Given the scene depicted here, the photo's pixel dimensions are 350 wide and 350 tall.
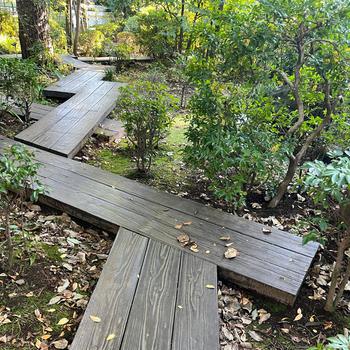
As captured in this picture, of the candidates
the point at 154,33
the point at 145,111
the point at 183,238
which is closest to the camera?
the point at 183,238

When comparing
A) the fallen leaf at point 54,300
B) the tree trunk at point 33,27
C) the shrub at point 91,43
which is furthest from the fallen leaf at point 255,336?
the shrub at point 91,43

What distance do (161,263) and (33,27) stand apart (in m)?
5.19

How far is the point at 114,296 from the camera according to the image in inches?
81.4

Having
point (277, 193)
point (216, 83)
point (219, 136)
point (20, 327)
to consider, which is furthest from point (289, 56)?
point (20, 327)

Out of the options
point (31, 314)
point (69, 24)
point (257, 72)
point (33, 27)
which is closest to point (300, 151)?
point (257, 72)

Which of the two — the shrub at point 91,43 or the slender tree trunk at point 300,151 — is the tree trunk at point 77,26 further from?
the slender tree trunk at point 300,151

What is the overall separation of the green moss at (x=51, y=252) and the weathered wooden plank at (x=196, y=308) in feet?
3.03

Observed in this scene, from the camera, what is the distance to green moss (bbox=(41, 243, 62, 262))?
2.50 m

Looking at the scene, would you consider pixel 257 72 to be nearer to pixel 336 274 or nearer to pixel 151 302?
pixel 336 274

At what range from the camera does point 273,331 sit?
216 cm

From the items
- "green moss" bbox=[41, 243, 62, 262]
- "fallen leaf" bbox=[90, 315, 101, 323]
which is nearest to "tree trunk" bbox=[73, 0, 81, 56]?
"green moss" bbox=[41, 243, 62, 262]

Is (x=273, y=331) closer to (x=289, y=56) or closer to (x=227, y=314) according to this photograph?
(x=227, y=314)

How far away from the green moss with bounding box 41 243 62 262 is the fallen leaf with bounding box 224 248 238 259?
3.98ft

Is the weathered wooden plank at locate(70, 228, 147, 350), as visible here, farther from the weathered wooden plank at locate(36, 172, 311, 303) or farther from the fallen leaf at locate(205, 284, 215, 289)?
the fallen leaf at locate(205, 284, 215, 289)
